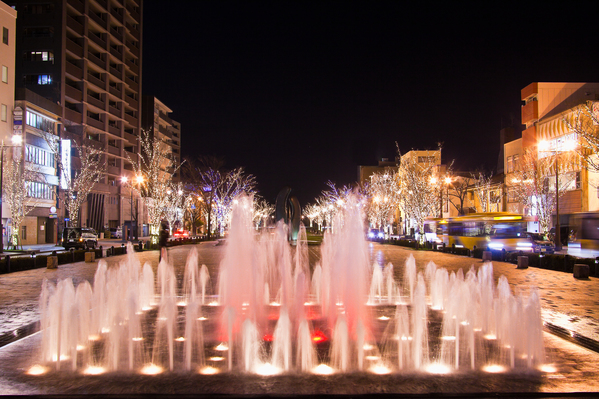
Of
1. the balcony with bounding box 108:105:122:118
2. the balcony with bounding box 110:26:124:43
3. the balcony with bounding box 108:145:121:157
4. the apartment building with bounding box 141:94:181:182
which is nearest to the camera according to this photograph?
the balcony with bounding box 108:105:122:118

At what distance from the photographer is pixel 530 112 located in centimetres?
5225

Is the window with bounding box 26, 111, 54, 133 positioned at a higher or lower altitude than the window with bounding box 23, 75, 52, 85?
lower

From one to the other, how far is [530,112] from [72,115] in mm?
55815

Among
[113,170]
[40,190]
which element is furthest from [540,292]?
[113,170]

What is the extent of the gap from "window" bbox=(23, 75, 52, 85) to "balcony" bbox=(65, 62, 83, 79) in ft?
8.51

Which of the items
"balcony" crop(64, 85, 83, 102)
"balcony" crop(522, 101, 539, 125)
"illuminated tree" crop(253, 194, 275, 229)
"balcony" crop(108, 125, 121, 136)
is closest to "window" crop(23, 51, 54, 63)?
"balcony" crop(64, 85, 83, 102)

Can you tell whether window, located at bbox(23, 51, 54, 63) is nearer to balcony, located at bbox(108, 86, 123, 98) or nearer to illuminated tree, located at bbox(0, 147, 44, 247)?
balcony, located at bbox(108, 86, 123, 98)

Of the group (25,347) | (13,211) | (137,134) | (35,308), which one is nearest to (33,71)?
(137,134)

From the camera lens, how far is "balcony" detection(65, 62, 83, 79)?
5641 centimetres

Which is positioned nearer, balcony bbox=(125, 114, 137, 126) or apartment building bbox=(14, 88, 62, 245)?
apartment building bbox=(14, 88, 62, 245)

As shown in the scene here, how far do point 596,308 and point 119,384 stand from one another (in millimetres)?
10803

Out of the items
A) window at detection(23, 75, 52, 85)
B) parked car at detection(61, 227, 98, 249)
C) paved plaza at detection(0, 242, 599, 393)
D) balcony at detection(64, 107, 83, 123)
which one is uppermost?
window at detection(23, 75, 52, 85)

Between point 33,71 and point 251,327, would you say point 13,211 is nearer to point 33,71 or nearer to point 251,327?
point 33,71

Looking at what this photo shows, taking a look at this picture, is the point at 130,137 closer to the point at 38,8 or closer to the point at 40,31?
the point at 40,31
